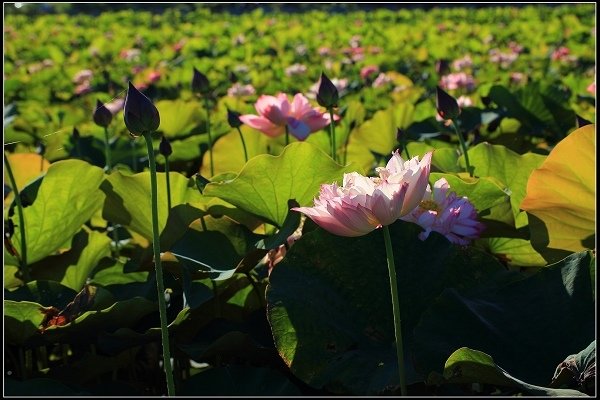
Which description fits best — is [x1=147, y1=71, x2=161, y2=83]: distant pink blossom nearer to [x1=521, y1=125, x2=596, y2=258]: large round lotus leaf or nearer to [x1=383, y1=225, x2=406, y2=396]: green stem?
[x1=521, y1=125, x2=596, y2=258]: large round lotus leaf

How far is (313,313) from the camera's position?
0.87m

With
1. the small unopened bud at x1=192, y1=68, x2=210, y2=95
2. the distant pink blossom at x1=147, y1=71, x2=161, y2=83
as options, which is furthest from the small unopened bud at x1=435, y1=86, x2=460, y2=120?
the distant pink blossom at x1=147, y1=71, x2=161, y2=83

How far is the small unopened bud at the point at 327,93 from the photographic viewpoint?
1284mm

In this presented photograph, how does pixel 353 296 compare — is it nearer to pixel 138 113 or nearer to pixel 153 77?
pixel 138 113

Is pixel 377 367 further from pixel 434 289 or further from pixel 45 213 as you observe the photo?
pixel 45 213

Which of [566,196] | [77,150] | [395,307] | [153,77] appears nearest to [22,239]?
[395,307]

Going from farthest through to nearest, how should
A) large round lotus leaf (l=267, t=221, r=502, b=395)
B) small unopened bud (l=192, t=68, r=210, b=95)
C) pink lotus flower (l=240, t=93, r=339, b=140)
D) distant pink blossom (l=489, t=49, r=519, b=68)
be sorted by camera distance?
distant pink blossom (l=489, t=49, r=519, b=68) < small unopened bud (l=192, t=68, r=210, b=95) < pink lotus flower (l=240, t=93, r=339, b=140) < large round lotus leaf (l=267, t=221, r=502, b=395)

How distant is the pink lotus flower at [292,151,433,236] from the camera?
745mm

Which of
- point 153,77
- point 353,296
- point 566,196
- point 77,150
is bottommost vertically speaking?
point 353,296

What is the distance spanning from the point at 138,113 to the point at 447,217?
40cm

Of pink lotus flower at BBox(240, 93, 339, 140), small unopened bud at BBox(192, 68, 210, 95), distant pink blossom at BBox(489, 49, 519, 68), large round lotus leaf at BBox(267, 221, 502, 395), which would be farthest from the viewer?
distant pink blossom at BBox(489, 49, 519, 68)

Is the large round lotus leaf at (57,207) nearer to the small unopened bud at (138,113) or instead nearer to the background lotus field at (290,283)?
the background lotus field at (290,283)

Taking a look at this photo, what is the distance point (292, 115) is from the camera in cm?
142

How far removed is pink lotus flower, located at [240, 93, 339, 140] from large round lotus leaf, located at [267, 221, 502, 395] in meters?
0.51
